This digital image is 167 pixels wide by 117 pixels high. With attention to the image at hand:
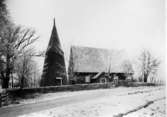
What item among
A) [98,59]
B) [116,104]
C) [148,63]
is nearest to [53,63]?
[98,59]

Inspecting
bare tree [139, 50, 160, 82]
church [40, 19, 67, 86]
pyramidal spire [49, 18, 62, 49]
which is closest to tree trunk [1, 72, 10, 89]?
church [40, 19, 67, 86]

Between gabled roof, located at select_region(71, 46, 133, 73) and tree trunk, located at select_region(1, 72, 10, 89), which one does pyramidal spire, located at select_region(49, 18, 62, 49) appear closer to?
gabled roof, located at select_region(71, 46, 133, 73)

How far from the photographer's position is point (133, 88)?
11.7 feet

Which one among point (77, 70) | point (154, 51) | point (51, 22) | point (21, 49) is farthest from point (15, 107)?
point (154, 51)

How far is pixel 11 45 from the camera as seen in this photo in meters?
2.67

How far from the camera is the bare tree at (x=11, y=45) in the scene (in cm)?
267

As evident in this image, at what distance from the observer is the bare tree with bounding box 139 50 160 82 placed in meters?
3.38

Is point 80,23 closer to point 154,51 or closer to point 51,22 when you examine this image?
point 51,22

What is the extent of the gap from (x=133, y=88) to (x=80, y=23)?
1699mm

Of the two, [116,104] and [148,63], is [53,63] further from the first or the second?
[148,63]

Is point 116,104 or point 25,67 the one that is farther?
point 116,104

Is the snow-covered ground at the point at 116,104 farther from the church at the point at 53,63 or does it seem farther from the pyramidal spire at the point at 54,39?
the pyramidal spire at the point at 54,39

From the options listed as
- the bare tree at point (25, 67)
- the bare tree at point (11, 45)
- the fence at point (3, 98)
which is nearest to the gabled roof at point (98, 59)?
the bare tree at point (25, 67)

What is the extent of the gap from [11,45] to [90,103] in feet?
5.39
